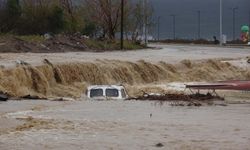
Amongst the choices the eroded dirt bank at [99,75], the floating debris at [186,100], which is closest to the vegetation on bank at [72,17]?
the eroded dirt bank at [99,75]

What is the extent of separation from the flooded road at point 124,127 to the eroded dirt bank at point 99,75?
31.3 feet

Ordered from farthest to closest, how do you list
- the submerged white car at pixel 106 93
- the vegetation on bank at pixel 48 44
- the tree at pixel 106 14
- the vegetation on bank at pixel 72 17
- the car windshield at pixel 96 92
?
the tree at pixel 106 14, the vegetation on bank at pixel 72 17, the vegetation on bank at pixel 48 44, the car windshield at pixel 96 92, the submerged white car at pixel 106 93

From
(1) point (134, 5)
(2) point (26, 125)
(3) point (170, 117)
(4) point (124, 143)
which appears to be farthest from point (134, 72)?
(1) point (134, 5)

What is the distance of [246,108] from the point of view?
2248cm

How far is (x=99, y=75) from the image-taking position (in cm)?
3869

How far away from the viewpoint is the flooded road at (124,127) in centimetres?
1323

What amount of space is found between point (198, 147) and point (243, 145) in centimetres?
90

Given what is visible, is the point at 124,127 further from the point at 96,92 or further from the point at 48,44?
the point at 48,44

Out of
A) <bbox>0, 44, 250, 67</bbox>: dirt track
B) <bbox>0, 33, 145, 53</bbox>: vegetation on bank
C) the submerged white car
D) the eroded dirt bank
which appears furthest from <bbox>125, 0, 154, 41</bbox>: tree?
the submerged white car

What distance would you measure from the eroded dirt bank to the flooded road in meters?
9.55

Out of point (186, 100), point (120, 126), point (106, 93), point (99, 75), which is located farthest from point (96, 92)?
point (120, 126)

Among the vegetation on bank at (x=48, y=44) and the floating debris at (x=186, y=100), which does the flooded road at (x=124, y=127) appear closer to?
the floating debris at (x=186, y=100)

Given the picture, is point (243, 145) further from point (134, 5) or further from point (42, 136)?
point (134, 5)

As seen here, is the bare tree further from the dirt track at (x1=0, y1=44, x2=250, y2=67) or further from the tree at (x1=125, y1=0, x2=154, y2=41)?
the dirt track at (x1=0, y1=44, x2=250, y2=67)
